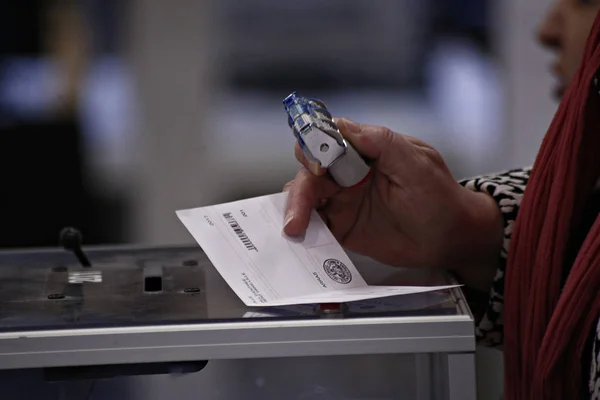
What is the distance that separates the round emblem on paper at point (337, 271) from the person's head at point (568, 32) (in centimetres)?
59

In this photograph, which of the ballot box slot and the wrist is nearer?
the ballot box slot

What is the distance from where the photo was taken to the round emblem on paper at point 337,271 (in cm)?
71

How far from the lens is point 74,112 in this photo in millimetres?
3162

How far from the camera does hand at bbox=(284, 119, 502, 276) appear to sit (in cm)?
78

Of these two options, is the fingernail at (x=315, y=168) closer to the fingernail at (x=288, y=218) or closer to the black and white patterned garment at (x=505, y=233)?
the fingernail at (x=288, y=218)

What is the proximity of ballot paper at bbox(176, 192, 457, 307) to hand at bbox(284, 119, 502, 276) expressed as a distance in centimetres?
3

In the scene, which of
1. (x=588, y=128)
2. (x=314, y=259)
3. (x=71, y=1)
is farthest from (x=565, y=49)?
(x=71, y=1)

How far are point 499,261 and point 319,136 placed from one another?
242mm

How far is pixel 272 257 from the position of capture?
0.72m

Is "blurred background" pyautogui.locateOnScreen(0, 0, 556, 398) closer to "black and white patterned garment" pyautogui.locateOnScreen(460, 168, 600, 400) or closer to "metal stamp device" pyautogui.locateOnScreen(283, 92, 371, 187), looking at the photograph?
"black and white patterned garment" pyautogui.locateOnScreen(460, 168, 600, 400)

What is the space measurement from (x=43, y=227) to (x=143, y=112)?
53cm

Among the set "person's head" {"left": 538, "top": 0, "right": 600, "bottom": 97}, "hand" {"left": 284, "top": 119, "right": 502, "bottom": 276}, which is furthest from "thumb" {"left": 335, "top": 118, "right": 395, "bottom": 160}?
"person's head" {"left": 538, "top": 0, "right": 600, "bottom": 97}

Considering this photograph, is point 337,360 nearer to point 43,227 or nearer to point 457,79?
point 43,227

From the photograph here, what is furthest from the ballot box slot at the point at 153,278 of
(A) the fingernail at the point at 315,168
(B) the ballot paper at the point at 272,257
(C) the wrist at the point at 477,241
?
(C) the wrist at the point at 477,241
